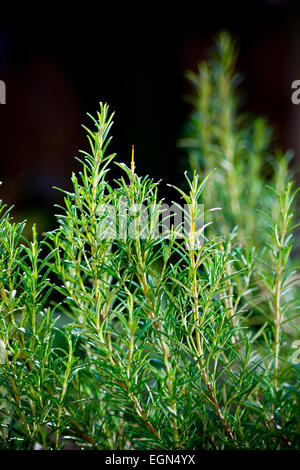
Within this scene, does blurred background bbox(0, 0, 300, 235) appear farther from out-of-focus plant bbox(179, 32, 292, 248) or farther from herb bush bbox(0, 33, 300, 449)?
herb bush bbox(0, 33, 300, 449)

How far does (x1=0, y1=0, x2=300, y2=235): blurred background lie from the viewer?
0.89m

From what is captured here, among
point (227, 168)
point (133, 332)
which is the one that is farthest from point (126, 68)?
point (133, 332)

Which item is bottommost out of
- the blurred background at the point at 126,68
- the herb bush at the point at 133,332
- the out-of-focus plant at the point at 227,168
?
the herb bush at the point at 133,332

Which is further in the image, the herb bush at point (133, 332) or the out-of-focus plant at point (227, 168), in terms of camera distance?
the out-of-focus plant at point (227, 168)

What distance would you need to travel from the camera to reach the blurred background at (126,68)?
2.92 feet

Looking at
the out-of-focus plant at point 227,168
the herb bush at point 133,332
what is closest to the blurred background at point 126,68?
the out-of-focus plant at point 227,168

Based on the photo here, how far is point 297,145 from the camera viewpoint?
1.01 metres

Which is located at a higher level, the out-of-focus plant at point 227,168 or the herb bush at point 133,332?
the out-of-focus plant at point 227,168

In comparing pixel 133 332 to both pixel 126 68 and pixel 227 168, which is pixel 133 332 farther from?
pixel 126 68

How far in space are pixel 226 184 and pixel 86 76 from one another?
0.53 m

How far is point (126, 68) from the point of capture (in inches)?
40.6

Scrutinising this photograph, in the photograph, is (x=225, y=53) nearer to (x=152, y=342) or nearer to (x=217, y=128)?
(x=217, y=128)

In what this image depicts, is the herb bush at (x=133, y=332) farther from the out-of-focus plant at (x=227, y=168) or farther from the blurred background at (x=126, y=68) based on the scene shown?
the blurred background at (x=126, y=68)
